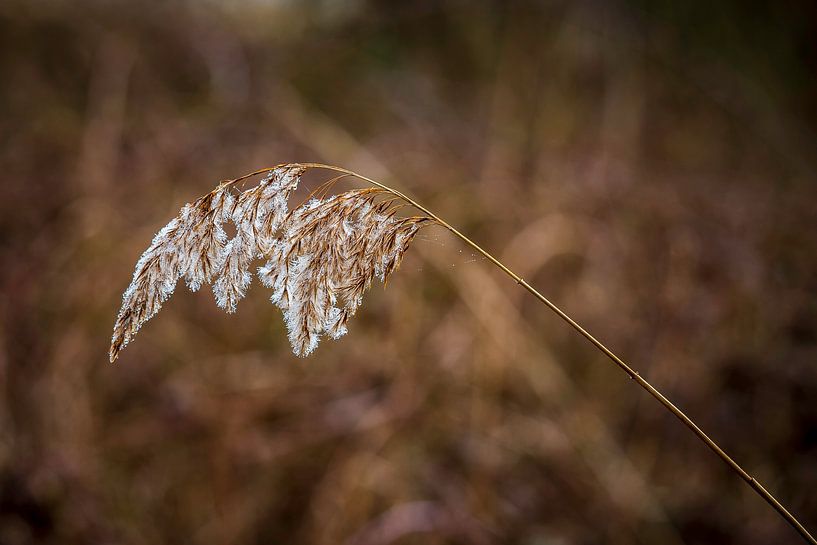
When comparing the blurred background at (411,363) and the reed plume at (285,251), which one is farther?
the blurred background at (411,363)

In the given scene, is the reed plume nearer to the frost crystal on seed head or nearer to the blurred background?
the frost crystal on seed head

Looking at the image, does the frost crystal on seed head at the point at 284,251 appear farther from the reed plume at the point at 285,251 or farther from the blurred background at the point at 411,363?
the blurred background at the point at 411,363

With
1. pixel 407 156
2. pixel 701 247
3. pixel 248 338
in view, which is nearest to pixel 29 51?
pixel 407 156

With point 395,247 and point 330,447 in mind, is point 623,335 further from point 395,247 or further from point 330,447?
point 395,247

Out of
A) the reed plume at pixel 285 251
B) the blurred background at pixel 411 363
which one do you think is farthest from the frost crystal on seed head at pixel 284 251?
the blurred background at pixel 411 363

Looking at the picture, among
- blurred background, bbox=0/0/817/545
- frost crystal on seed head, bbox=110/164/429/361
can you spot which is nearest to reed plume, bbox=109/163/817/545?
frost crystal on seed head, bbox=110/164/429/361

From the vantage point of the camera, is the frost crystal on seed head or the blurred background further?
the blurred background

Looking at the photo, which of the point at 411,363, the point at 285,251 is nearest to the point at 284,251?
the point at 285,251
